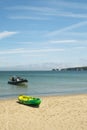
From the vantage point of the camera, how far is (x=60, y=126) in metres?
19.4

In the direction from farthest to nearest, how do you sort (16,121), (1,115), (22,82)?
(22,82), (1,115), (16,121)

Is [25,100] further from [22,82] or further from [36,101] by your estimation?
[22,82]

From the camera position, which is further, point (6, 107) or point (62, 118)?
point (6, 107)

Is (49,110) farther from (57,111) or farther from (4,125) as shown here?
(4,125)

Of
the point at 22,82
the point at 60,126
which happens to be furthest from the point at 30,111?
the point at 22,82

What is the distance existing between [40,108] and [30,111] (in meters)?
1.62

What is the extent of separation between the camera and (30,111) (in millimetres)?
24312

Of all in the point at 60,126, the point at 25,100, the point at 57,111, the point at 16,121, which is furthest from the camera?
the point at 25,100

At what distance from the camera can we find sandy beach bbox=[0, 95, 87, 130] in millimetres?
19359

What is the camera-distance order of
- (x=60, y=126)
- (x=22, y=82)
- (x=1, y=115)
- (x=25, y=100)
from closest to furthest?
(x=60, y=126) < (x=1, y=115) < (x=25, y=100) < (x=22, y=82)

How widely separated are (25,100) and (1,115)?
5.99m

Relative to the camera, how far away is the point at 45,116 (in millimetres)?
22312

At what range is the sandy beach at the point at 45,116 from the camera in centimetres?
1936

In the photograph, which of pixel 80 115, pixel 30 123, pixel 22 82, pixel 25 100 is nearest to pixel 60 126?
pixel 30 123
